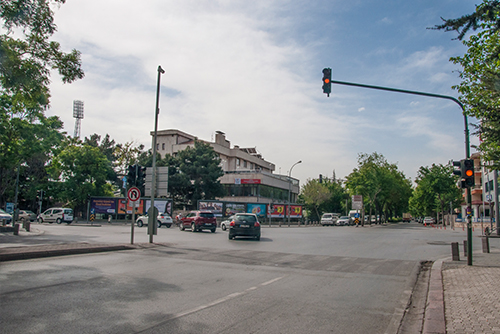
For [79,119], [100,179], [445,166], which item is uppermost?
[79,119]

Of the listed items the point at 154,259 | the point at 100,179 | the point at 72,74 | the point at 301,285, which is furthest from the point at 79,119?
the point at 301,285

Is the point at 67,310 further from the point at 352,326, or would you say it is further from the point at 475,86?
the point at 475,86

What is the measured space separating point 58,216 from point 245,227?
3027cm

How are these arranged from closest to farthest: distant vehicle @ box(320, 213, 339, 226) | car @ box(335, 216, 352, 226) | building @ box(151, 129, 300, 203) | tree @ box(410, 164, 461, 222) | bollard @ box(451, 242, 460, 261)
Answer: bollard @ box(451, 242, 460, 261), distant vehicle @ box(320, 213, 339, 226), car @ box(335, 216, 352, 226), tree @ box(410, 164, 461, 222), building @ box(151, 129, 300, 203)

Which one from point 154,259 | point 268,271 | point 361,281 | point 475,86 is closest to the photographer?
point 361,281

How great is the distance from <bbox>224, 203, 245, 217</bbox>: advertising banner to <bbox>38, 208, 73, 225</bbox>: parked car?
18.4 meters

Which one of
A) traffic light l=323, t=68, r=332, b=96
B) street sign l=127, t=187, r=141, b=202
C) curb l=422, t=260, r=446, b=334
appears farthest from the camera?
street sign l=127, t=187, r=141, b=202

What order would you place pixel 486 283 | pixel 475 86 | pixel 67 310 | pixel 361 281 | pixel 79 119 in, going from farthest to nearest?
→ pixel 79 119, pixel 475 86, pixel 361 281, pixel 486 283, pixel 67 310

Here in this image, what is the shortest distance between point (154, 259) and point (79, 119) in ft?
253

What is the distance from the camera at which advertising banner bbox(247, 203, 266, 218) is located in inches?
2140

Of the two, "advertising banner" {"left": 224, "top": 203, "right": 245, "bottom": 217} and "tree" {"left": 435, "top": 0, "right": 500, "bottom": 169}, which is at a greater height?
"tree" {"left": 435, "top": 0, "right": 500, "bottom": 169}

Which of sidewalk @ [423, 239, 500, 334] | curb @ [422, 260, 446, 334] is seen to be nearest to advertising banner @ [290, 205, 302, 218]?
sidewalk @ [423, 239, 500, 334]

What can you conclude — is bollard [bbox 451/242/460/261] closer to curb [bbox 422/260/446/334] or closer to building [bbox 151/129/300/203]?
curb [bbox 422/260/446/334]

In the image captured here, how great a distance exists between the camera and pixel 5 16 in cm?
1380
